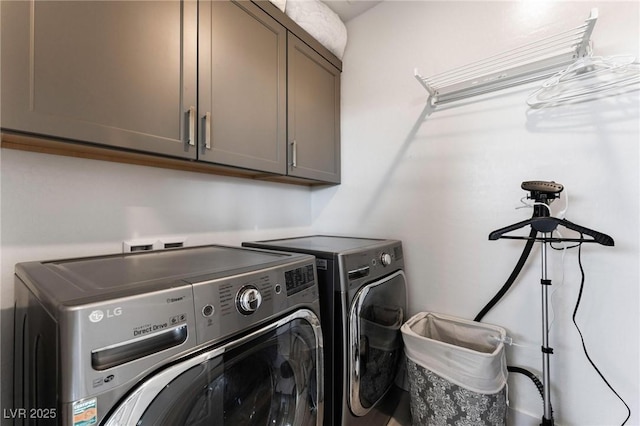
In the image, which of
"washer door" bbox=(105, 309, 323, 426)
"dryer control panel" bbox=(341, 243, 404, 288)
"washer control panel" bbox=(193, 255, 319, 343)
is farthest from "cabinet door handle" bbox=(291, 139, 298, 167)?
"washer door" bbox=(105, 309, 323, 426)

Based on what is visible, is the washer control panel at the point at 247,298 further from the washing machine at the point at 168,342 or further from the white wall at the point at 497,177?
the white wall at the point at 497,177

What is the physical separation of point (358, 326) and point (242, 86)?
47.7 inches

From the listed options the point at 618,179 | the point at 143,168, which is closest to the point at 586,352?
the point at 618,179

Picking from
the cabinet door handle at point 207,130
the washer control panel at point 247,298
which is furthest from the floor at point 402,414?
the cabinet door handle at point 207,130

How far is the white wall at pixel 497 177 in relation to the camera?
3.86ft

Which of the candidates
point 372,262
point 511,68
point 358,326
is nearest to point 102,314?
point 358,326

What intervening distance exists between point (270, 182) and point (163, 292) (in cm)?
134

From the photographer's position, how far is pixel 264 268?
2.82 ft

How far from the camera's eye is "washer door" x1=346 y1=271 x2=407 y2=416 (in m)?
1.20

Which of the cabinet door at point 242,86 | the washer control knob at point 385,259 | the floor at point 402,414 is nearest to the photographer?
the cabinet door at point 242,86

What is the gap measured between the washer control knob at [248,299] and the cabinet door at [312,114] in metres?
0.93

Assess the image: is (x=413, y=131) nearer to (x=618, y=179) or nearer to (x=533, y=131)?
(x=533, y=131)

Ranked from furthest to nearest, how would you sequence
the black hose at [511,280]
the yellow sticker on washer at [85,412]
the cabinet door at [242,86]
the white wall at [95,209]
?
the black hose at [511,280] < the cabinet door at [242,86] < the white wall at [95,209] < the yellow sticker on washer at [85,412]

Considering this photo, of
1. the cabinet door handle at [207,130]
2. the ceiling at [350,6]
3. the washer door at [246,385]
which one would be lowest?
the washer door at [246,385]
